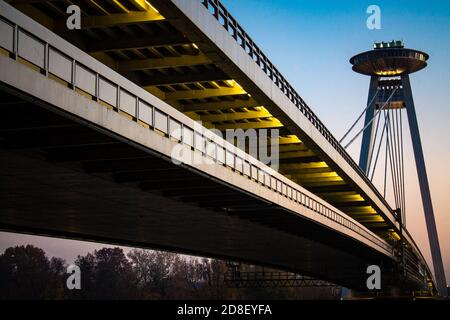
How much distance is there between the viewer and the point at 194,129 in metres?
25.3

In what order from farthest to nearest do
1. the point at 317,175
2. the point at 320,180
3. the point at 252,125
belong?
Answer: 1. the point at 320,180
2. the point at 317,175
3. the point at 252,125

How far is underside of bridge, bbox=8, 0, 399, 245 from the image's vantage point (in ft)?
80.0

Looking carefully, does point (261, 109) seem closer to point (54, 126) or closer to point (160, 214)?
point (160, 214)

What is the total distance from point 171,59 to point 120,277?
132261 millimetres

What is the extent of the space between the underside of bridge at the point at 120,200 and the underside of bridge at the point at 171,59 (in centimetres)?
376

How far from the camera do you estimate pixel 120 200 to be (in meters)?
35.3

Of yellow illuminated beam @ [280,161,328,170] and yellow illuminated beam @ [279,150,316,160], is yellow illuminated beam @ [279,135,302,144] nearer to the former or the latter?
yellow illuminated beam @ [279,150,316,160]

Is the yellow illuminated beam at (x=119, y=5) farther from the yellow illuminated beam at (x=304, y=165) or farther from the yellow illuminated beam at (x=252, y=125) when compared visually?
the yellow illuminated beam at (x=304, y=165)

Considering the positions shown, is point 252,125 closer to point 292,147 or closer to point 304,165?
point 292,147

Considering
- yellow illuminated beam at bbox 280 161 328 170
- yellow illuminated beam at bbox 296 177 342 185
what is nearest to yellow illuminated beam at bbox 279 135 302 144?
yellow illuminated beam at bbox 280 161 328 170

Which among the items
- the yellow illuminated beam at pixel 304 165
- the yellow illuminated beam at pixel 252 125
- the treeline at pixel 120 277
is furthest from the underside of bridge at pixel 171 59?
the treeline at pixel 120 277

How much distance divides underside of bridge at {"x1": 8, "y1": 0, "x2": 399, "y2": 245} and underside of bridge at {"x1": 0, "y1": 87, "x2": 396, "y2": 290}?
376 centimetres

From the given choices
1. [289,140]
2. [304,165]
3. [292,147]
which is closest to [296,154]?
[292,147]

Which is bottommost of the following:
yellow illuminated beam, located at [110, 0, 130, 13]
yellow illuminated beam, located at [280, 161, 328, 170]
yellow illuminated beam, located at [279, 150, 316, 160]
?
yellow illuminated beam, located at [280, 161, 328, 170]
